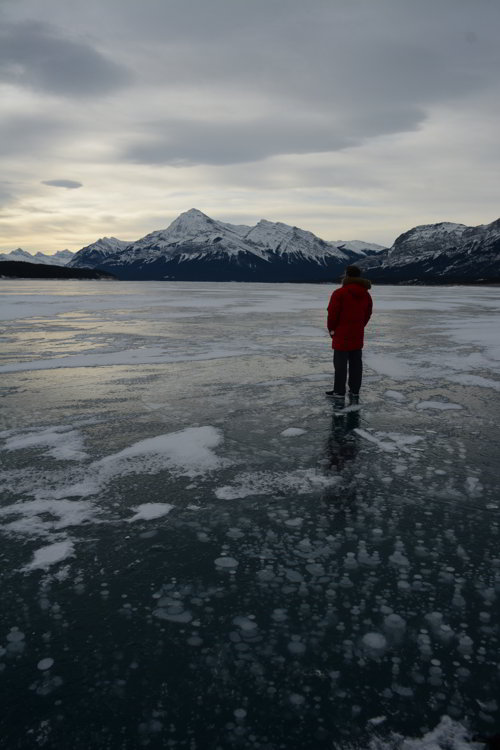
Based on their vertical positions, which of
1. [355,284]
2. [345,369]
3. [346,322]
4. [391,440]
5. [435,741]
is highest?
[355,284]

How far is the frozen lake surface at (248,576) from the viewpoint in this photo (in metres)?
2.40

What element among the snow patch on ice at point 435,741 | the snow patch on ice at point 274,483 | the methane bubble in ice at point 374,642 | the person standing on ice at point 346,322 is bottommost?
the snow patch on ice at point 435,741

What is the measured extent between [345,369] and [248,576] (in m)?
5.65

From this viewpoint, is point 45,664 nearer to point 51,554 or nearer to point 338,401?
point 51,554

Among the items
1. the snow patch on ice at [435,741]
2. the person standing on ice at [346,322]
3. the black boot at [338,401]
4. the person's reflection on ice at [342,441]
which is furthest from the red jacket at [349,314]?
the snow patch on ice at [435,741]

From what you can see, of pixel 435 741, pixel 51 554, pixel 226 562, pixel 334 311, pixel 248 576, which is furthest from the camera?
pixel 334 311

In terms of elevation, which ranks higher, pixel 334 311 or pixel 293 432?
pixel 334 311

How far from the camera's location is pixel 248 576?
3.41 metres

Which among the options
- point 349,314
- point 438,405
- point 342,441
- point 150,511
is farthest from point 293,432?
point 349,314

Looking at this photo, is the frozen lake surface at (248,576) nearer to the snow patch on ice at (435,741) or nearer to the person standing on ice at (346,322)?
the snow patch on ice at (435,741)

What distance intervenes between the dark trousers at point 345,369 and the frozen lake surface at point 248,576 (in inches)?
39.8

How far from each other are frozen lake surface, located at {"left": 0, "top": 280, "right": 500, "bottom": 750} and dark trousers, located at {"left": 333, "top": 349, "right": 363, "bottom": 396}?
1.01 meters

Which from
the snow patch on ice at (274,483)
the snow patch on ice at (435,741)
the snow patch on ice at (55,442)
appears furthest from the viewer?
the snow patch on ice at (55,442)

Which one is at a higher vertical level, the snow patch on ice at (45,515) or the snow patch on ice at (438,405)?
the snow patch on ice at (438,405)
